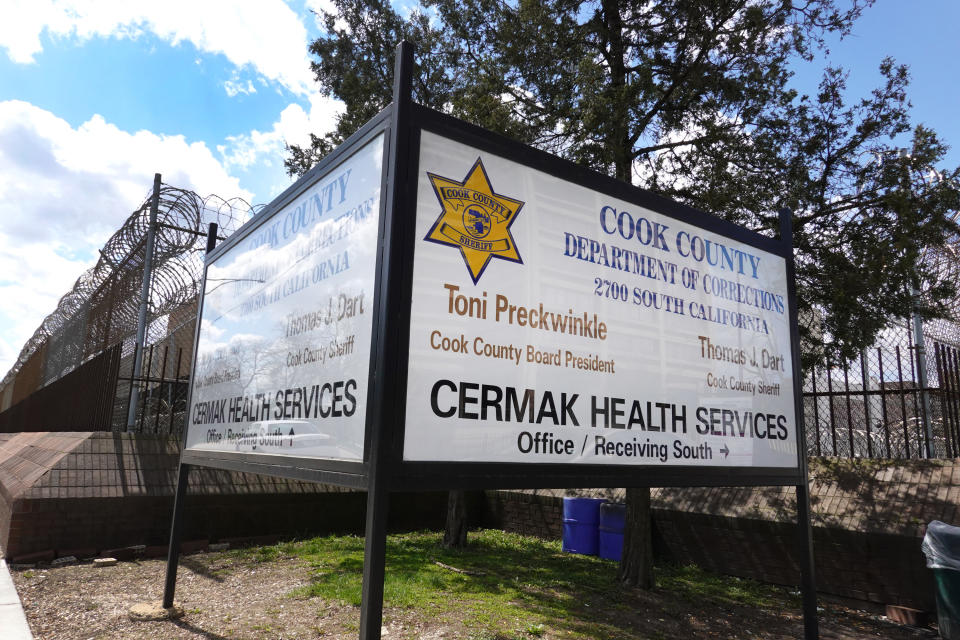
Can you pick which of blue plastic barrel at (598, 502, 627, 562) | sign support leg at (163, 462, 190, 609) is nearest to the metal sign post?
blue plastic barrel at (598, 502, 627, 562)

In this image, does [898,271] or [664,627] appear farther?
[898,271]

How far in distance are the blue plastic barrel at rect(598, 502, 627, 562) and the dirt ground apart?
1.59 metres

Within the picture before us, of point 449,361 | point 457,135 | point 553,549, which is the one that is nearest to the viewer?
point 449,361

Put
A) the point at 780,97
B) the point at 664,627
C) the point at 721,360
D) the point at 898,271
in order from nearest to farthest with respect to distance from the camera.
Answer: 1. the point at 721,360
2. the point at 664,627
3. the point at 898,271
4. the point at 780,97

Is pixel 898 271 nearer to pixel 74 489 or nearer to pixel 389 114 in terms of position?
pixel 389 114

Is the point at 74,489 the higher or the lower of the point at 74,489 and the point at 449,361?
the lower

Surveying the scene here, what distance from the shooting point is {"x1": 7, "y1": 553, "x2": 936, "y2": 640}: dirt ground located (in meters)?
4.92

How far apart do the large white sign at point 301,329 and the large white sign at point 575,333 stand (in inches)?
14.7

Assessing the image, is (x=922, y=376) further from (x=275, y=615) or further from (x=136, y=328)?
(x=136, y=328)

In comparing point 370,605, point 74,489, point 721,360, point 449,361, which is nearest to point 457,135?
point 449,361

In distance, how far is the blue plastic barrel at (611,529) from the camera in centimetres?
830

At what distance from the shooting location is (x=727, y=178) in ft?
24.1

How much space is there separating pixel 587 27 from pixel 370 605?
7.40 meters

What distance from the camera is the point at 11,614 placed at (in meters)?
5.19
